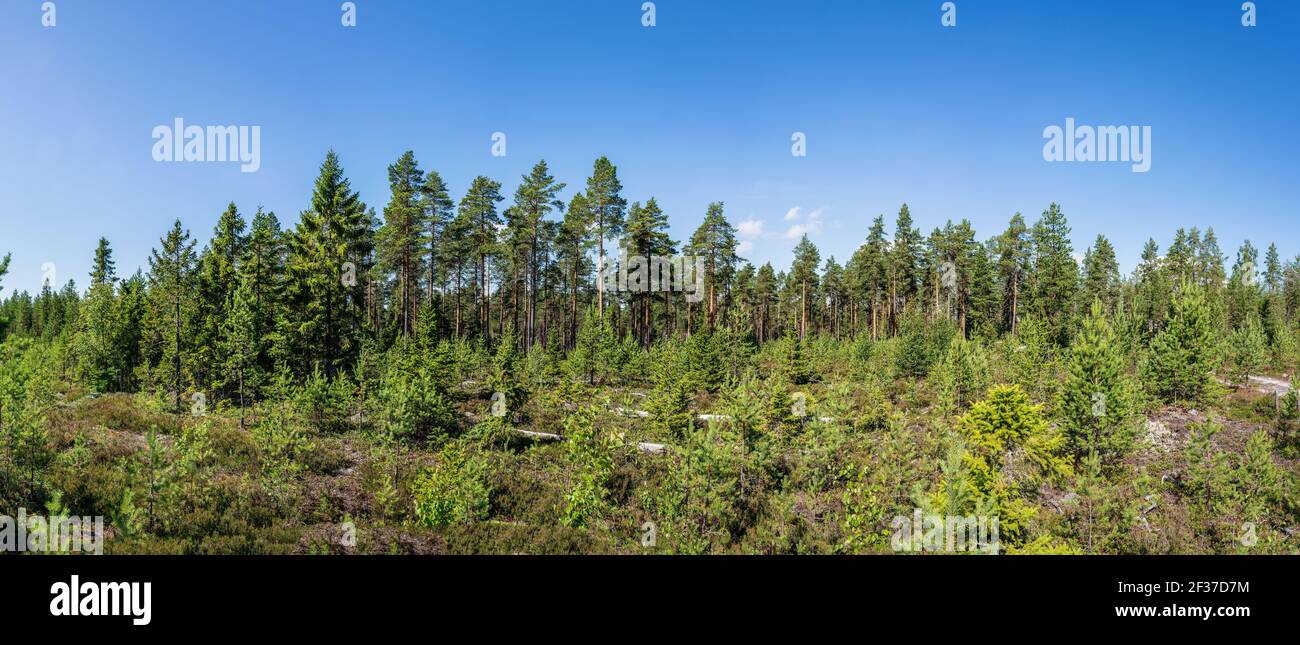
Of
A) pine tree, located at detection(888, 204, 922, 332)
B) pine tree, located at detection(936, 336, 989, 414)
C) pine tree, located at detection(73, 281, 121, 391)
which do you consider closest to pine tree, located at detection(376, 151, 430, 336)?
pine tree, located at detection(73, 281, 121, 391)

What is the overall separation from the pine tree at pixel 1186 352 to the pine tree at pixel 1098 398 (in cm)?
1029

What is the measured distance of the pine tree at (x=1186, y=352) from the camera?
22531mm

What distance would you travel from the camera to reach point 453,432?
20.4 metres

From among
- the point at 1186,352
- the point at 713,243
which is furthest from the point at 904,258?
the point at 1186,352

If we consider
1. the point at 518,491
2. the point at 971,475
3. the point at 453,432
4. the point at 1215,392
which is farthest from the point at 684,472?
the point at 1215,392

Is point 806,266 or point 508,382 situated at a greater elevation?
point 806,266

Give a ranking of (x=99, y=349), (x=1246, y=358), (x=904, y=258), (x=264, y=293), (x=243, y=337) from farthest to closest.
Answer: (x=904, y=258) < (x=99, y=349) < (x=1246, y=358) < (x=264, y=293) < (x=243, y=337)

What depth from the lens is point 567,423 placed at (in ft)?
50.5

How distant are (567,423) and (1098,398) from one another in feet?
57.9

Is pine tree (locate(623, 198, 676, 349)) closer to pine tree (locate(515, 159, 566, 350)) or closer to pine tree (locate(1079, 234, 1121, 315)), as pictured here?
pine tree (locate(515, 159, 566, 350))

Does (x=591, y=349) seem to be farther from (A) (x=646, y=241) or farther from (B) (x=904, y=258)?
(B) (x=904, y=258)
